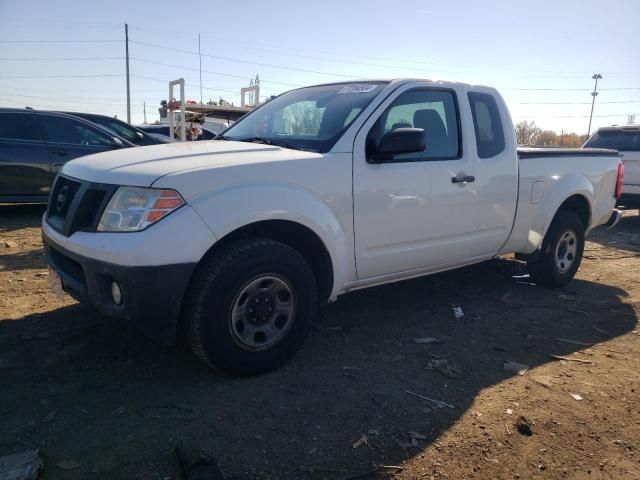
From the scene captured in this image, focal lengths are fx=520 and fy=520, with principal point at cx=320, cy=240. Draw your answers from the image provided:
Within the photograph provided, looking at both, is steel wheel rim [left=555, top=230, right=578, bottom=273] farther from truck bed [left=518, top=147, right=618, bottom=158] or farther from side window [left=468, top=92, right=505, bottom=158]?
side window [left=468, top=92, right=505, bottom=158]

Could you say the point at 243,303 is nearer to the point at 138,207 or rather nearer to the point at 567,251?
the point at 138,207

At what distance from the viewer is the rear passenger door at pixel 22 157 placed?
7.50 m

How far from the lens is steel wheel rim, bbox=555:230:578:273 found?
535 centimetres

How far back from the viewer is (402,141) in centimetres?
348

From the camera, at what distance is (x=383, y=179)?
3617 mm

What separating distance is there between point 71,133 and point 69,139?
11cm

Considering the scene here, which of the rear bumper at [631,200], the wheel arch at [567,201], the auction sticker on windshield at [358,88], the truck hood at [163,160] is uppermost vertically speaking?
the auction sticker on windshield at [358,88]

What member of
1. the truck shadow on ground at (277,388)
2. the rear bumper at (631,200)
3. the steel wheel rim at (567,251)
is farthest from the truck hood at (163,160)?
the rear bumper at (631,200)

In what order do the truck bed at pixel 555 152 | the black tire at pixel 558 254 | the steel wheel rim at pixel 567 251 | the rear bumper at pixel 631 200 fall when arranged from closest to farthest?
the truck bed at pixel 555 152 < the black tire at pixel 558 254 < the steel wheel rim at pixel 567 251 < the rear bumper at pixel 631 200

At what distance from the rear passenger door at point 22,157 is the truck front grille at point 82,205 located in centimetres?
511

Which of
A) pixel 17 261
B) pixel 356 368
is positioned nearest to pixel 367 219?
pixel 356 368

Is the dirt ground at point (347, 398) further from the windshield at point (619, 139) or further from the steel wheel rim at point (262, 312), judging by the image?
the windshield at point (619, 139)

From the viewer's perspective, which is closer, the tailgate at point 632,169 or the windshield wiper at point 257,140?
the windshield wiper at point 257,140

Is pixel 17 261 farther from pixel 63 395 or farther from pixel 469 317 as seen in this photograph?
pixel 469 317
